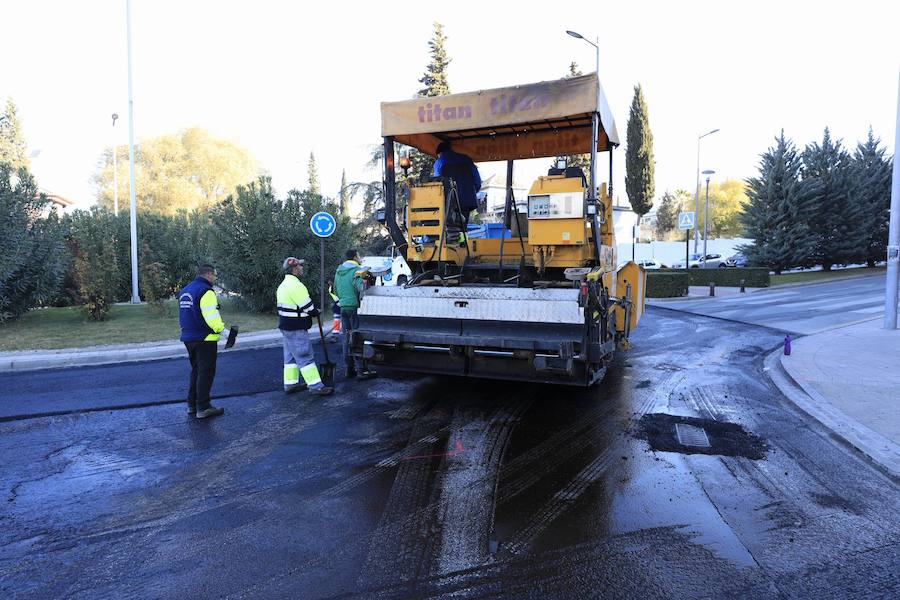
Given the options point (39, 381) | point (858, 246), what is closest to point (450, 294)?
point (39, 381)

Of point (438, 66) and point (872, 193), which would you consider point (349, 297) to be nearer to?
point (438, 66)

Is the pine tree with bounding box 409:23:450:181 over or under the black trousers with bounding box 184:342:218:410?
over

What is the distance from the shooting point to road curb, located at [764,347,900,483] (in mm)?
4638

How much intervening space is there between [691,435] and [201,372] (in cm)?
499

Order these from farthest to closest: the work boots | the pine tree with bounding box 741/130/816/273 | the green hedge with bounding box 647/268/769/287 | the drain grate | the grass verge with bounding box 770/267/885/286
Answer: the pine tree with bounding box 741/130/816/273
the grass verge with bounding box 770/267/885/286
the green hedge with bounding box 647/268/769/287
the work boots
the drain grate

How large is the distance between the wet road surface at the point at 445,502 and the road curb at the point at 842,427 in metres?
0.14

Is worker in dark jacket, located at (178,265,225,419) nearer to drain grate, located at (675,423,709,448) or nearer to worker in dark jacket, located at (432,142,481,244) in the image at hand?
worker in dark jacket, located at (432,142,481,244)

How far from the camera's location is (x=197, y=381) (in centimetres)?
591

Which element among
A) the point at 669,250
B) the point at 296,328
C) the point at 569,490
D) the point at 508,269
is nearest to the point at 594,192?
the point at 508,269

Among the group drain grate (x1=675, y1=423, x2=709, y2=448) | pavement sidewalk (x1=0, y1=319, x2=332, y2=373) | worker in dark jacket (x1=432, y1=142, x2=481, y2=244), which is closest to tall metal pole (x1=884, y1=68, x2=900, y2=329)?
drain grate (x1=675, y1=423, x2=709, y2=448)

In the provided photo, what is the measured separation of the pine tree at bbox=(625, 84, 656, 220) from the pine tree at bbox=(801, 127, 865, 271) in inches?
431

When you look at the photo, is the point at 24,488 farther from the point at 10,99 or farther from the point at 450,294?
the point at 10,99

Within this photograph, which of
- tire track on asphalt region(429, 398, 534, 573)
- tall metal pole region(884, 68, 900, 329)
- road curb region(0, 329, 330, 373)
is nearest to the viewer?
tire track on asphalt region(429, 398, 534, 573)

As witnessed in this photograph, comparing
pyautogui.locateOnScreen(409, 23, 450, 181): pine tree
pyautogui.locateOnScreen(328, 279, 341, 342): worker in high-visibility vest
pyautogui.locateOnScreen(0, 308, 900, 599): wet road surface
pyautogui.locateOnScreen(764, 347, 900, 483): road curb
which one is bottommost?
pyautogui.locateOnScreen(0, 308, 900, 599): wet road surface
